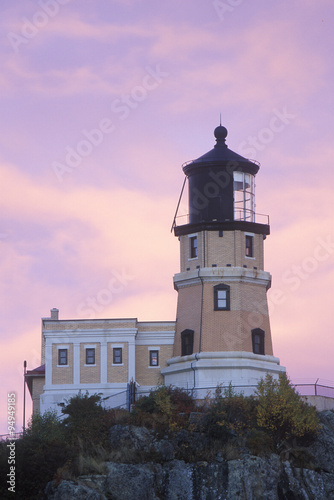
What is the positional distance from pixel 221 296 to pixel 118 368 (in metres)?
8.26

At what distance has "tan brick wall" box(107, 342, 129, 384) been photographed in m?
78.0

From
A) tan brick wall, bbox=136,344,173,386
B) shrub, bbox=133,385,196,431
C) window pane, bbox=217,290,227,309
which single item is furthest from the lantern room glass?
shrub, bbox=133,385,196,431

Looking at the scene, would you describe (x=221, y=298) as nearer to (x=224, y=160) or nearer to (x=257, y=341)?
(x=257, y=341)

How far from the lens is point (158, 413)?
7038 cm

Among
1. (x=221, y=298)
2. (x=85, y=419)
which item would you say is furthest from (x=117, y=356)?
(x=85, y=419)

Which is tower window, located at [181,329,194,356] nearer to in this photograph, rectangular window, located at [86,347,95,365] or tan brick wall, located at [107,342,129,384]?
tan brick wall, located at [107,342,129,384]

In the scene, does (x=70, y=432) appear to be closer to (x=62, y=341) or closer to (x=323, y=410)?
(x=62, y=341)

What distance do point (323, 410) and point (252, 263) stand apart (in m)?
11.7

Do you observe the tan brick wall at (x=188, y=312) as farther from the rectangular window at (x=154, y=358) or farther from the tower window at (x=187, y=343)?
the rectangular window at (x=154, y=358)

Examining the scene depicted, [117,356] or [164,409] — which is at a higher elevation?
[117,356]

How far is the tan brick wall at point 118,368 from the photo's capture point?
78.0 m

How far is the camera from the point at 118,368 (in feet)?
257

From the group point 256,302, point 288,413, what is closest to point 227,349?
point 256,302

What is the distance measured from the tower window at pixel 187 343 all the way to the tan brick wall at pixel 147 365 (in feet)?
3.93
